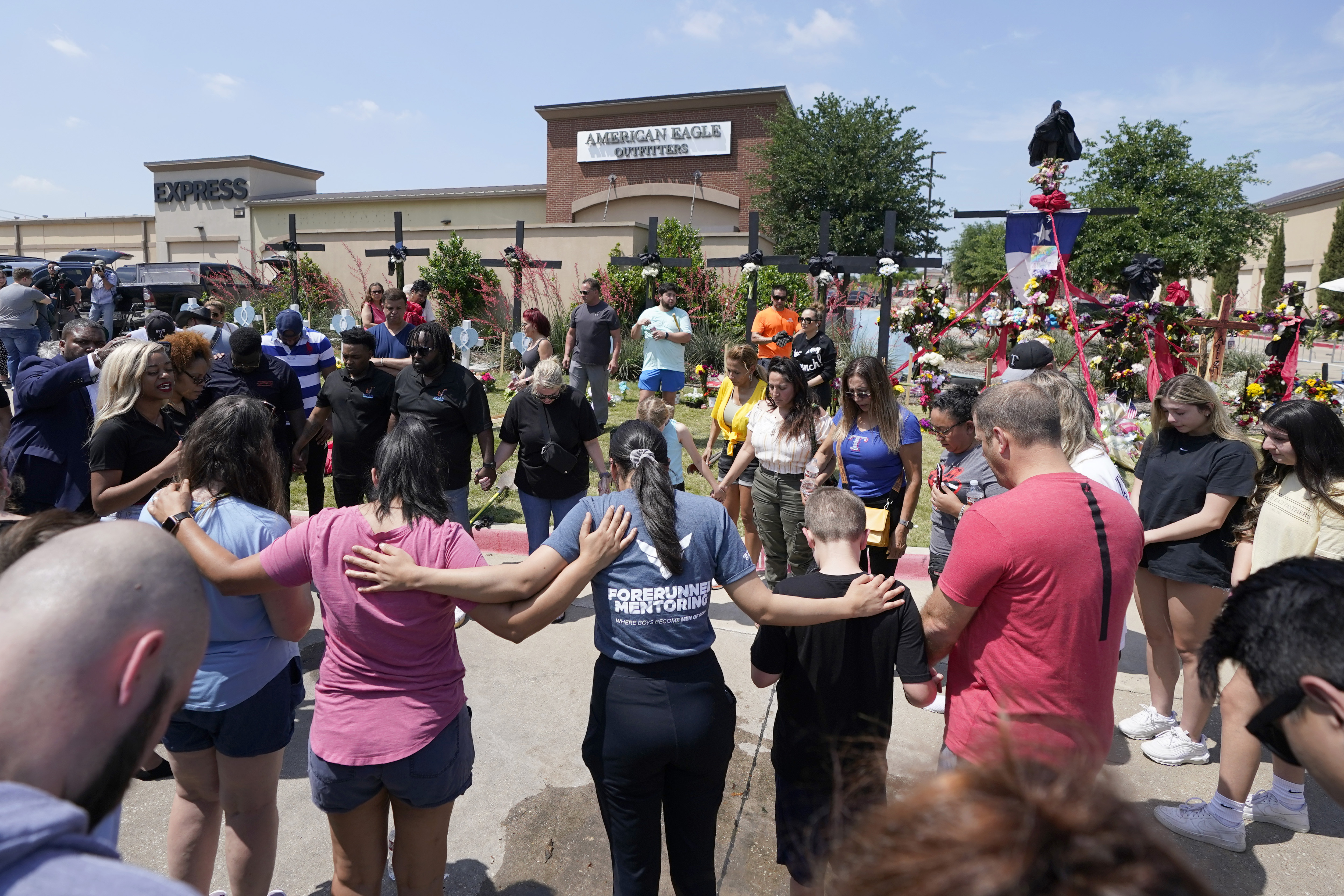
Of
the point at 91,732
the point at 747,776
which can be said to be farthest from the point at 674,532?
the point at 747,776

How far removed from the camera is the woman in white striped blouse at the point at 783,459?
16.8ft

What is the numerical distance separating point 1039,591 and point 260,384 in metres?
5.20

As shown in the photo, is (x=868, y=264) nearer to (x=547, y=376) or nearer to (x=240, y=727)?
(x=547, y=376)

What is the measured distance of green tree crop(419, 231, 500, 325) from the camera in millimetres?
19984

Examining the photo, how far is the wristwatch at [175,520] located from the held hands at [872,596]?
84.3 inches

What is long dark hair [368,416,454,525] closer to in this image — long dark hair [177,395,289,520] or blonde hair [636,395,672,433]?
long dark hair [177,395,289,520]

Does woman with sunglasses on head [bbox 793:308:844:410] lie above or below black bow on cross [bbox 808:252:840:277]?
below

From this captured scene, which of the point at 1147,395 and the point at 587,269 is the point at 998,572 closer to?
the point at 1147,395

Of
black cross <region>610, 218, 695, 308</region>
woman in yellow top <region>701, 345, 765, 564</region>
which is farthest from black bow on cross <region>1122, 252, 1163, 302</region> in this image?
black cross <region>610, 218, 695, 308</region>

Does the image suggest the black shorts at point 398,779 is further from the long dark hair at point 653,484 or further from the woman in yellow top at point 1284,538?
the woman in yellow top at point 1284,538

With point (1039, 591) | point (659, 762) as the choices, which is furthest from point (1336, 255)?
point (659, 762)

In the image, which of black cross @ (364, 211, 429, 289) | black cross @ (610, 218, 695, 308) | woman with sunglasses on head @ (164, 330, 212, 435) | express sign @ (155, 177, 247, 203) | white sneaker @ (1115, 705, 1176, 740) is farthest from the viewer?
express sign @ (155, 177, 247, 203)

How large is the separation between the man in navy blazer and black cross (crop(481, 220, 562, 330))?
11.3 meters

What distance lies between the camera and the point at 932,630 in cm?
245
